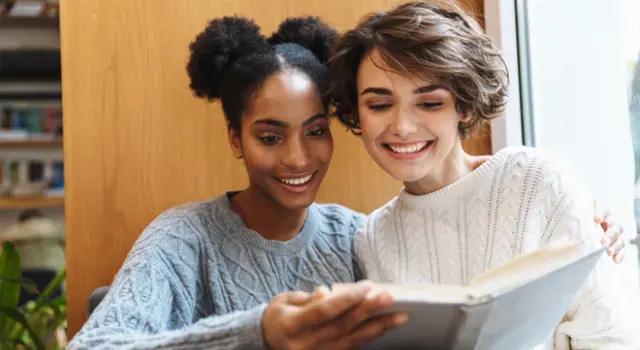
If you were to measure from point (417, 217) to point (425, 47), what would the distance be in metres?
0.32

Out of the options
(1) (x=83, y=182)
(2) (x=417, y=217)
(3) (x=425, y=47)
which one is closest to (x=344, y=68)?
(3) (x=425, y=47)

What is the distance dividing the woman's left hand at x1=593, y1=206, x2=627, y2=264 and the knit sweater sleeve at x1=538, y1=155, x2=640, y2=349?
0.01 meters

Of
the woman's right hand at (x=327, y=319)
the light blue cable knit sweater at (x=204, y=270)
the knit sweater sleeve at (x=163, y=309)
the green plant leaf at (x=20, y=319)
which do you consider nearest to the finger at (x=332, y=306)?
the woman's right hand at (x=327, y=319)

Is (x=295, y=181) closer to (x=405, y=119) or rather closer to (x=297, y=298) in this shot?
(x=405, y=119)

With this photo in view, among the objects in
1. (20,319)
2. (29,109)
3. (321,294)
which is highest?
(29,109)

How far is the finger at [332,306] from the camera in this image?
0.68 metres

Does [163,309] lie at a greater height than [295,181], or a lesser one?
lesser

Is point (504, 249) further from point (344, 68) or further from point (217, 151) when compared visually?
point (217, 151)

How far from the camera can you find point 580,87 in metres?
1.53

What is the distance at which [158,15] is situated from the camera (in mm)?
1570

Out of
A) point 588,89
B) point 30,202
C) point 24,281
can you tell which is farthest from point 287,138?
point 30,202

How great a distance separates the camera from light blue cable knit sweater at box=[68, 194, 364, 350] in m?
0.96

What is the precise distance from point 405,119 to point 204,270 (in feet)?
1.47

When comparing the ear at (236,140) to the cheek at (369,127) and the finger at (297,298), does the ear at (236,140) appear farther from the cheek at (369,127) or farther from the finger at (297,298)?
the finger at (297,298)
